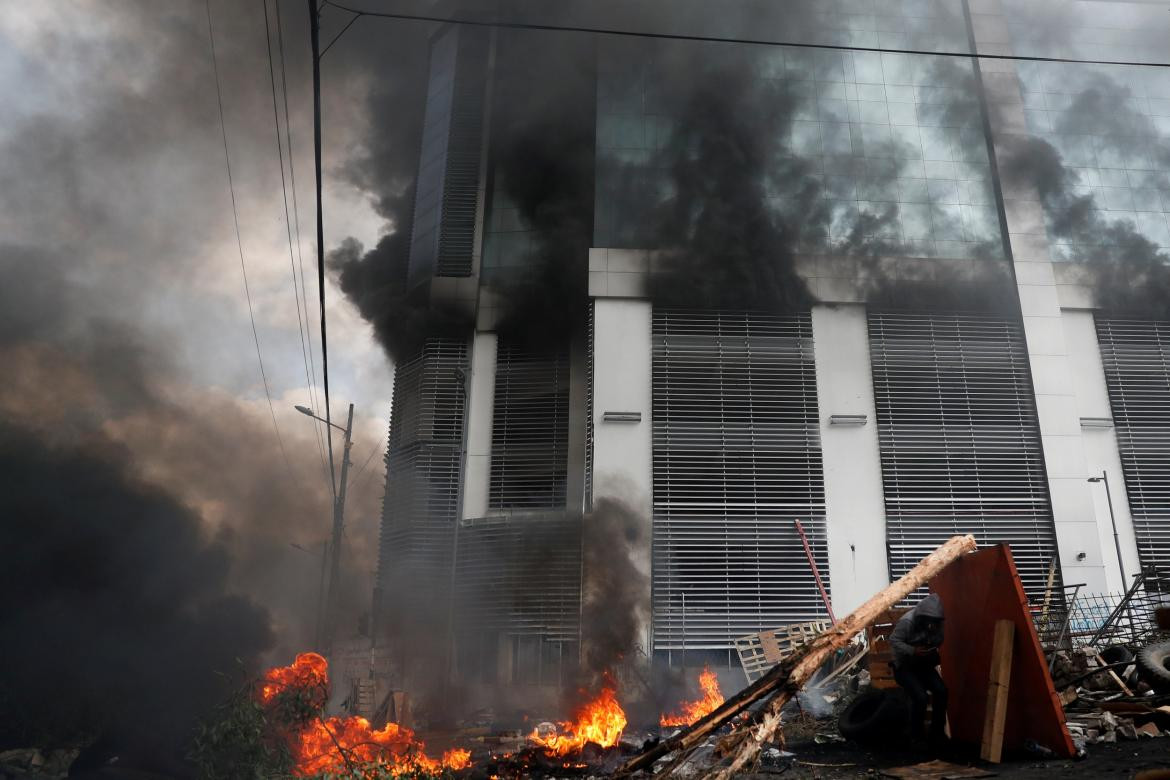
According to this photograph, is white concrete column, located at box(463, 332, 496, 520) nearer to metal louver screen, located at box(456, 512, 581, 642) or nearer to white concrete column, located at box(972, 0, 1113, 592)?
metal louver screen, located at box(456, 512, 581, 642)

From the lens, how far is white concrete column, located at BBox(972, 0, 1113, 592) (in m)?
18.0

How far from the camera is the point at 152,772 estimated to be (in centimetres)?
Answer: 1903

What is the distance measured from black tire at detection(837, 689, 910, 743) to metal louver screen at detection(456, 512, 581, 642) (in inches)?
416

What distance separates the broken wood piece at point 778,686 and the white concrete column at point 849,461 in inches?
438

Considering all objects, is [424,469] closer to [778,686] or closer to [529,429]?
[529,429]

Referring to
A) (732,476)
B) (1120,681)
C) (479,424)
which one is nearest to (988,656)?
(1120,681)

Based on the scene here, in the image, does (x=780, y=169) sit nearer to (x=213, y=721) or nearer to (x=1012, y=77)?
(x=1012, y=77)

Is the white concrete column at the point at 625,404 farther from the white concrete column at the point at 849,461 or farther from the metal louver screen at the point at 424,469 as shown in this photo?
the white concrete column at the point at 849,461

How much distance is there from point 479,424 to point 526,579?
4797 millimetres

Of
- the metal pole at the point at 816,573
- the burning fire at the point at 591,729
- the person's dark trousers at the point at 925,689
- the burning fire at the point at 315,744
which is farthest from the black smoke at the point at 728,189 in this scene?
the person's dark trousers at the point at 925,689

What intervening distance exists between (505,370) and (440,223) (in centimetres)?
578

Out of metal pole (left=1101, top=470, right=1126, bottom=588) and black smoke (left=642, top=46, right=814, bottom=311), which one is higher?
black smoke (left=642, top=46, right=814, bottom=311)

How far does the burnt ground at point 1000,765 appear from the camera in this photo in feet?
18.3

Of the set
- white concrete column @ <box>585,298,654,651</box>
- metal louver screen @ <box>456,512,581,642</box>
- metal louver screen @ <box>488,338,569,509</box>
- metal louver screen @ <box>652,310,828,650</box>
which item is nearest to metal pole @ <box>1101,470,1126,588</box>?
metal louver screen @ <box>652,310,828,650</box>
